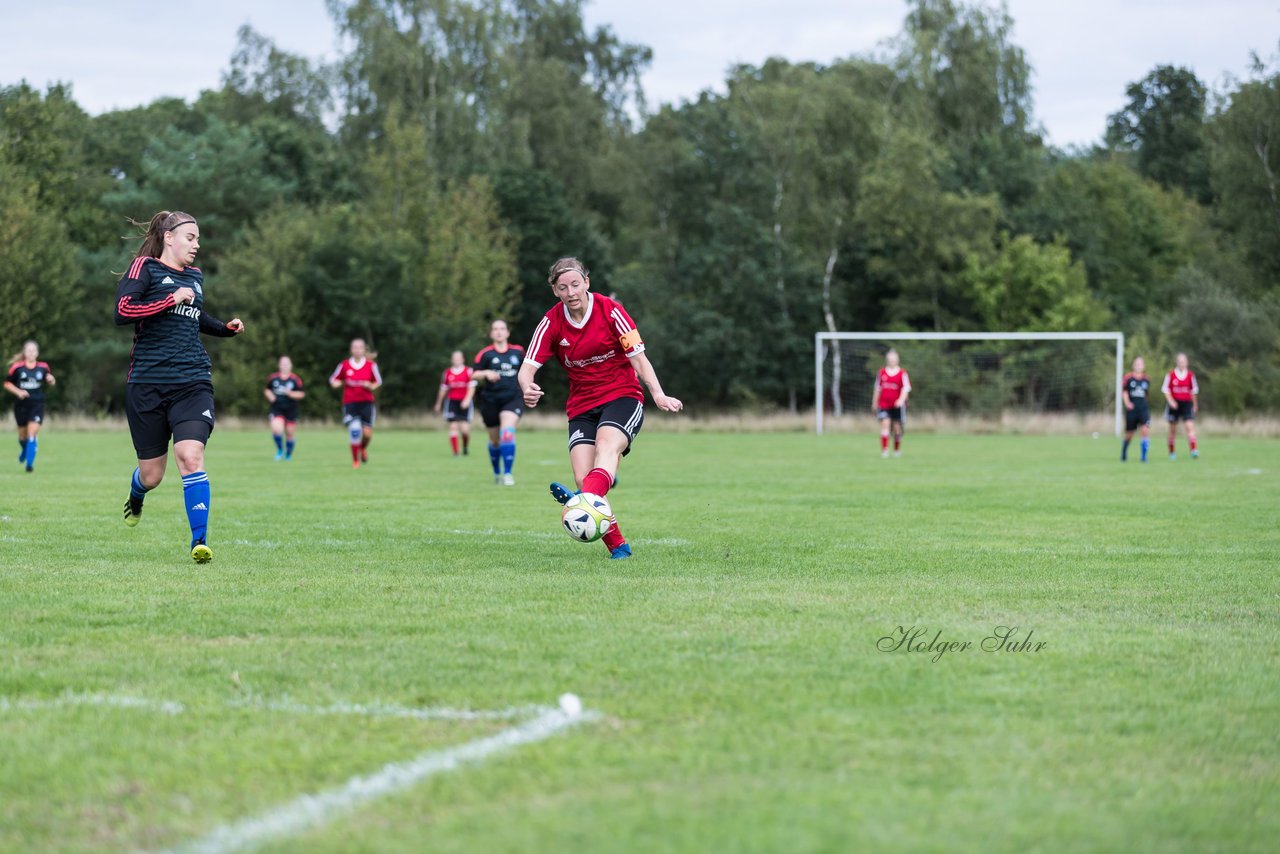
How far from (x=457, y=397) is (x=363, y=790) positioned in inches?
827

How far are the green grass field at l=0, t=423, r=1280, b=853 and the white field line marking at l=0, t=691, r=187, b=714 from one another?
20 millimetres

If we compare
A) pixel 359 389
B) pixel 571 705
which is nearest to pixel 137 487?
pixel 571 705

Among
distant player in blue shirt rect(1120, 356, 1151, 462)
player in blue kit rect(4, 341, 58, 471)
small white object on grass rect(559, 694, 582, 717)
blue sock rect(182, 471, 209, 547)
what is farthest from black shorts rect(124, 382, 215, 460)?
distant player in blue shirt rect(1120, 356, 1151, 462)

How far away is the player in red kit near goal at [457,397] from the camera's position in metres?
24.0

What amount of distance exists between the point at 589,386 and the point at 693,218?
45647 mm

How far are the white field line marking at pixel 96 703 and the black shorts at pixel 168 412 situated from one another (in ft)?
13.0

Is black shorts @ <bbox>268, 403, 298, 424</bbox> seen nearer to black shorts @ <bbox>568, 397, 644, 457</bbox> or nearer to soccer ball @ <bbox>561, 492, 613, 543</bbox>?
black shorts @ <bbox>568, 397, 644, 457</bbox>

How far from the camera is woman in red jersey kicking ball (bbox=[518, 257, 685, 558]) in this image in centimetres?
910

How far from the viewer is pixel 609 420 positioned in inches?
365

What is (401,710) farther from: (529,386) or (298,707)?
(529,386)

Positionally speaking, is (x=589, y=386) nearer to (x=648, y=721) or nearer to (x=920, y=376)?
(x=648, y=721)

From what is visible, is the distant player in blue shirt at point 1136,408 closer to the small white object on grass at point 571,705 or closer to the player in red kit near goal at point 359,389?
the player in red kit near goal at point 359,389

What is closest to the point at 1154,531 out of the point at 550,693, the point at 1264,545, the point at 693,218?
the point at 1264,545

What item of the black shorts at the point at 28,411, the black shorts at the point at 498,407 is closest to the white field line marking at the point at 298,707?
the black shorts at the point at 498,407
